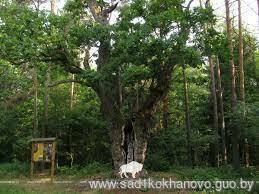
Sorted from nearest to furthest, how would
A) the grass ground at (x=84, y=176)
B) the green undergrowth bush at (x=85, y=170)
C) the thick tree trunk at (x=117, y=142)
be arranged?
the grass ground at (x=84, y=176), the thick tree trunk at (x=117, y=142), the green undergrowth bush at (x=85, y=170)

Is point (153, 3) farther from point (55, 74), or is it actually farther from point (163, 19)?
point (55, 74)

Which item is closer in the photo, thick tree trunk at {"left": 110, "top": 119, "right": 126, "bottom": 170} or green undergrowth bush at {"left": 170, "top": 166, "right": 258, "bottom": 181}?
green undergrowth bush at {"left": 170, "top": 166, "right": 258, "bottom": 181}

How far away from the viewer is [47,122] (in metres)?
22.5

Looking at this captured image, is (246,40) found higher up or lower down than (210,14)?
higher up

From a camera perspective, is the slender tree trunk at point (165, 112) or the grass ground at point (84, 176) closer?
the grass ground at point (84, 176)

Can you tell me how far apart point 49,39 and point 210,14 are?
5.82 metres

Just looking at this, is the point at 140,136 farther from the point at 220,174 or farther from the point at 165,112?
the point at 165,112

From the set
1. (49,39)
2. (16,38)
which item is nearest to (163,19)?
(49,39)

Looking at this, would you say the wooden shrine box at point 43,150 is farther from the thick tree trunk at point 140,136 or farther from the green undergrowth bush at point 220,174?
the green undergrowth bush at point 220,174

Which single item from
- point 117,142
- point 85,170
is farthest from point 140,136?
point 85,170

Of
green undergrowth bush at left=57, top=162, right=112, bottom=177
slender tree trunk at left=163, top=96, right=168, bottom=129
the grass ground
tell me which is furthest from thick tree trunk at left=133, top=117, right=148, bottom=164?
slender tree trunk at left=163, top=96, right=168, bottom=129

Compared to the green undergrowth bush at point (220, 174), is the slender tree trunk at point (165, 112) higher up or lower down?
higher up

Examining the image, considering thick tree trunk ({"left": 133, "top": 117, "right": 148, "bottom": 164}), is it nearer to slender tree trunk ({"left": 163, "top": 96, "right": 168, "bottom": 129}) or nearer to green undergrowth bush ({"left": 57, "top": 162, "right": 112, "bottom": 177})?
green undergrowth bush ({"left": 57, "top": 162, "right": 112, "bottom": 177})

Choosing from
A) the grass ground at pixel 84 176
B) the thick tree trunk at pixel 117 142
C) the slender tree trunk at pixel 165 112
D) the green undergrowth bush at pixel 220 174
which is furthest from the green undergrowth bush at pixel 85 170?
the slender tree trunk at pixel 165 112
